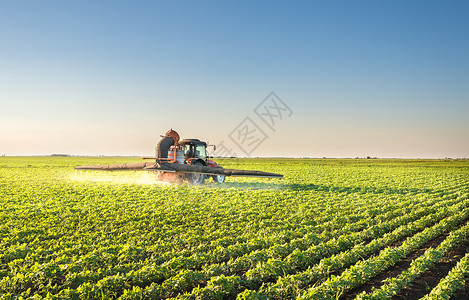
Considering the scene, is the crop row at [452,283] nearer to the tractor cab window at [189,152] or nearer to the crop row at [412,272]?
the crop row at [412,272]

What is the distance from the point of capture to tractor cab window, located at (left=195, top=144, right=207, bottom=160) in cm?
2295

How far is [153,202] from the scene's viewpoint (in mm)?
14484

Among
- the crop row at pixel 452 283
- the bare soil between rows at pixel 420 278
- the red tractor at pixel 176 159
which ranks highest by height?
the red tractor at pixel 176 159

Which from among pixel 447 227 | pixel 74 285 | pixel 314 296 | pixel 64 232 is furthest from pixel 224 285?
pixel 447 227

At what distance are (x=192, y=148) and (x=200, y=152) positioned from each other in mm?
718

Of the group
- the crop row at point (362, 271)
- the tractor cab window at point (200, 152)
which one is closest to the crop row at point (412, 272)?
the crop row at point (362, 271)

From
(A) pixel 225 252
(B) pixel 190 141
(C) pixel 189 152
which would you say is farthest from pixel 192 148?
(A) pixel 225 252

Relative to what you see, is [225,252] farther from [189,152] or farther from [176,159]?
[189,152]

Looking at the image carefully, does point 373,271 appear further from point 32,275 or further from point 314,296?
point 32,275

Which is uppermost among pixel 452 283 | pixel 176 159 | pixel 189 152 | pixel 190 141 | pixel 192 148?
pixel 190 141

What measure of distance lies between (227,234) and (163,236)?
1899 mm

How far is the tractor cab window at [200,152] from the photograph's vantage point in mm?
22953

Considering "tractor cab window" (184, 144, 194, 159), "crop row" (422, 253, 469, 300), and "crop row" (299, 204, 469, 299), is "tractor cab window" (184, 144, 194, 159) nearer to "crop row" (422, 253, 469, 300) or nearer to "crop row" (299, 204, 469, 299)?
"crop row" (299, 204, 469, 299)

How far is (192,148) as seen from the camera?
899 inches
